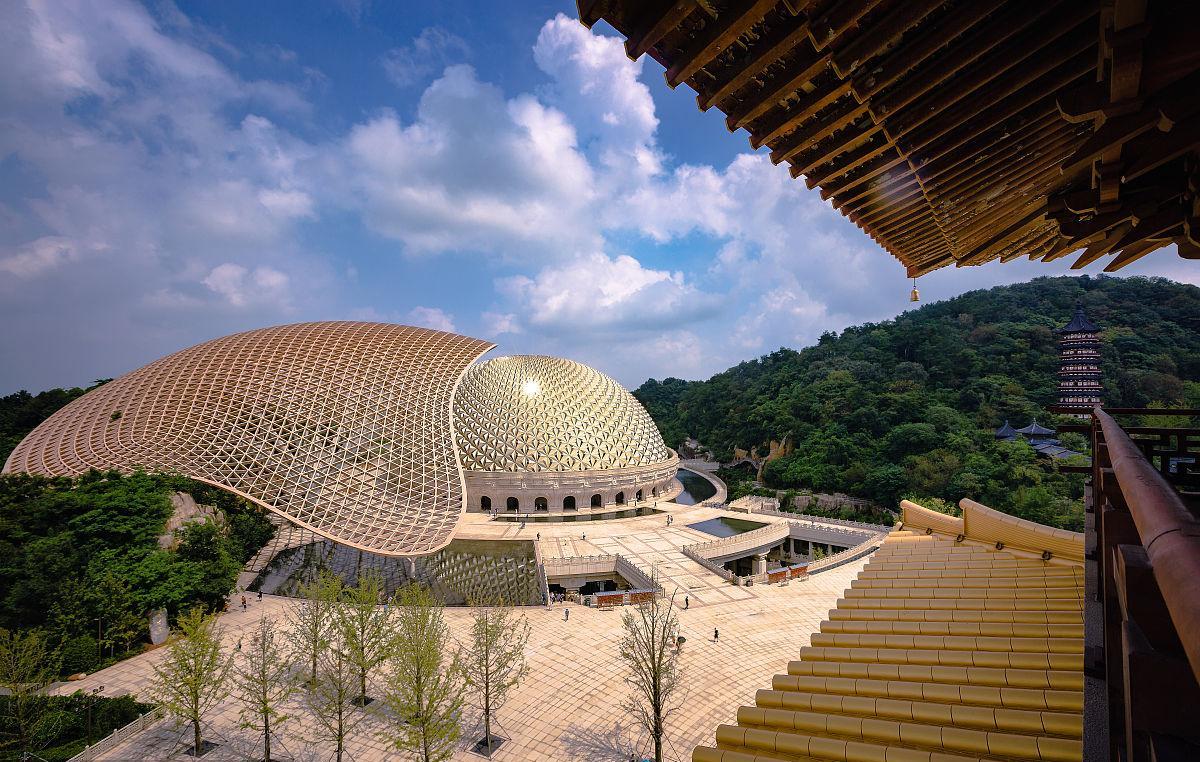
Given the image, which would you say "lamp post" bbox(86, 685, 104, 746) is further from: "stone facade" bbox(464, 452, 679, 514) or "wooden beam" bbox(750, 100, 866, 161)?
"stone facade" bbox(464, 452, 679, 514)

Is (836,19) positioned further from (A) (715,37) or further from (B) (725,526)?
(B) (725,526)

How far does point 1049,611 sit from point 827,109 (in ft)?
29.1

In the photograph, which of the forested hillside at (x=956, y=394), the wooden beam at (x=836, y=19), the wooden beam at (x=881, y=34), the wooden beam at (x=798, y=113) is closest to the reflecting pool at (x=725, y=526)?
the forested hillside at (x=956, y=394)

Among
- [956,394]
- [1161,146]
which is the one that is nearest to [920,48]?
[1161,146]

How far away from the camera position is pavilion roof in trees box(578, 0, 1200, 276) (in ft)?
8.53

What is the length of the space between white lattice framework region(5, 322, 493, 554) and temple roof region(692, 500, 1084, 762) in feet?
62.1

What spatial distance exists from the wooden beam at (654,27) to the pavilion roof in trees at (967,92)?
0.04ft

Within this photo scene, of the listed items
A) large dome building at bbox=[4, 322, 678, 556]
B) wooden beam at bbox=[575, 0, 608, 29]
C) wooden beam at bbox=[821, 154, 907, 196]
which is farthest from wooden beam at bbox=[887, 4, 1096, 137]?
large dome building at bbox=[4, 322, 678, 556]

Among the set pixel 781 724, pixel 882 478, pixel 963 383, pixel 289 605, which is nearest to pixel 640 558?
pixel 289 605

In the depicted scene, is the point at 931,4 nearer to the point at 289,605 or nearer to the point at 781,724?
the point at 781,724

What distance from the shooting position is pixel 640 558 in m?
28.0

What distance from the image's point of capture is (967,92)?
10.5 feet

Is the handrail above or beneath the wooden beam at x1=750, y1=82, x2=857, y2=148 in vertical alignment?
beneath

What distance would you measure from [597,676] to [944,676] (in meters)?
11.2
